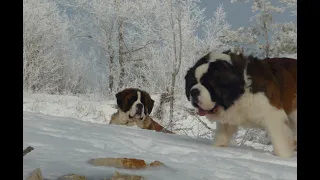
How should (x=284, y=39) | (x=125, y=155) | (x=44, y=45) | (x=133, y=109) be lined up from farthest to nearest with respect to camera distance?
(x=44, y=45), (x=284, y=39), (x=133, y=109), (x=125, y=155)

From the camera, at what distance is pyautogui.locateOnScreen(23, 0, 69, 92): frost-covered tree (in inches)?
962

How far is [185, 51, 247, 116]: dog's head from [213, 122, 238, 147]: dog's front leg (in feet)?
1.72

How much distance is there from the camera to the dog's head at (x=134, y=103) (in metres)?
6.99

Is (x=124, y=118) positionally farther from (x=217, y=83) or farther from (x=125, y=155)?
(x=125, y=155)

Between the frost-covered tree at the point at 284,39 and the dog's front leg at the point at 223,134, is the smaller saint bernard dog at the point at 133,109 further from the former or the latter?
the frost-covered tree at the point at 284,39

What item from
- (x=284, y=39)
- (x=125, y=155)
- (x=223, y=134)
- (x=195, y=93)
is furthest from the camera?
(x=284, y=39)

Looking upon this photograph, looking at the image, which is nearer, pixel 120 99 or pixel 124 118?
pixel 124 118

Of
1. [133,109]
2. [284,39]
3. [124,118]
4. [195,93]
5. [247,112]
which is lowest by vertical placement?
[124,118]

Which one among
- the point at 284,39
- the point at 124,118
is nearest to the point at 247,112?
the point at 124,118

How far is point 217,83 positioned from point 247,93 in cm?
28

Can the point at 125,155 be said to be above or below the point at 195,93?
below

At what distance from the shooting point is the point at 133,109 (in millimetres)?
6980
